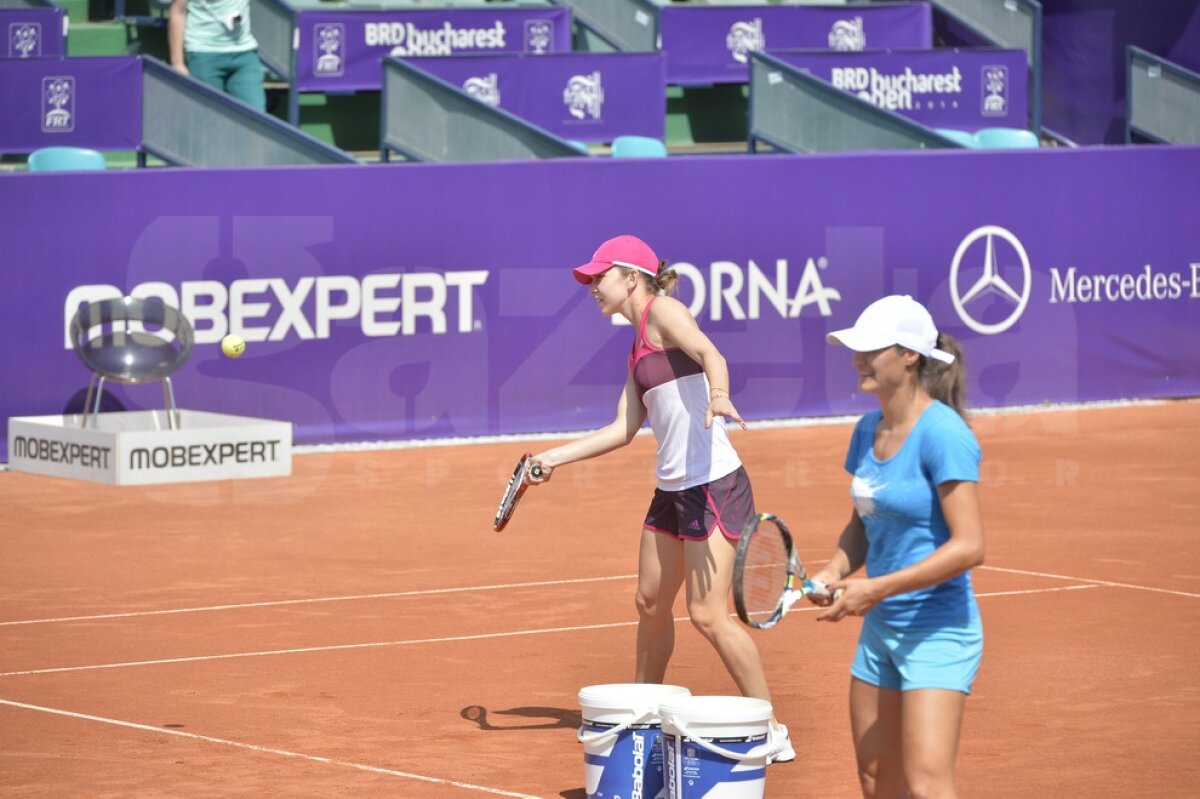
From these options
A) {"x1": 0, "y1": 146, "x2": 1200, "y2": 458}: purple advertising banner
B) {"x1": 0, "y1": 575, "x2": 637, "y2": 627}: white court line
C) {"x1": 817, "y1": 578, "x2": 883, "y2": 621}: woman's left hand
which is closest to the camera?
{"x1": 817, "y1": 578, "x2": 883, "y2": 621}: woman's left hand

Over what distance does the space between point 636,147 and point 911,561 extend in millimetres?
13898

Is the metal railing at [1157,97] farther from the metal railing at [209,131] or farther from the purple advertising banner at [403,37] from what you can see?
the metal railing at [209,131]

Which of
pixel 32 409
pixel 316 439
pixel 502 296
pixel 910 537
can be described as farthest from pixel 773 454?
pixel 910 537

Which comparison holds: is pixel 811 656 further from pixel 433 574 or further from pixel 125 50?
pixel 125 50

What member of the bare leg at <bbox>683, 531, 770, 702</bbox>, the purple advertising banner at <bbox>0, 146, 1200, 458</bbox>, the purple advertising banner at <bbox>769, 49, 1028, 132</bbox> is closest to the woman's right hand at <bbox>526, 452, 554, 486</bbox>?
the bare leg at <bbox>683, 531, 770, 702</bbox>

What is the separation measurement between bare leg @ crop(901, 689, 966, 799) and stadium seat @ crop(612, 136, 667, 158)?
13958mm

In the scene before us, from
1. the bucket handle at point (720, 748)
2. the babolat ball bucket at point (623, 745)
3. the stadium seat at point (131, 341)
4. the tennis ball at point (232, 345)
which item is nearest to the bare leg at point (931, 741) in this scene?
the bucket handle at point (720, 748)

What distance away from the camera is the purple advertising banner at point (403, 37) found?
20781 mm

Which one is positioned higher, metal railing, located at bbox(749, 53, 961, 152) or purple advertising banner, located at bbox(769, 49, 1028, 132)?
purple advertising banner, located at bbox(769, 49, 1028, 132)

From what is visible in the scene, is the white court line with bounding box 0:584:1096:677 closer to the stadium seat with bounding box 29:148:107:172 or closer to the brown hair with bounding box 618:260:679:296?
the brown hair with bounding box 618:260:679:296

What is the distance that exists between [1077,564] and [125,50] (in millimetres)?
12665

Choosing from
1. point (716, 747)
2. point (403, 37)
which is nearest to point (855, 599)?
point (716, 747)

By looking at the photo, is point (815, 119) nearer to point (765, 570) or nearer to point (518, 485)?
point (518, 485)

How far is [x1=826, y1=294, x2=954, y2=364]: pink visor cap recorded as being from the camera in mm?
5516
